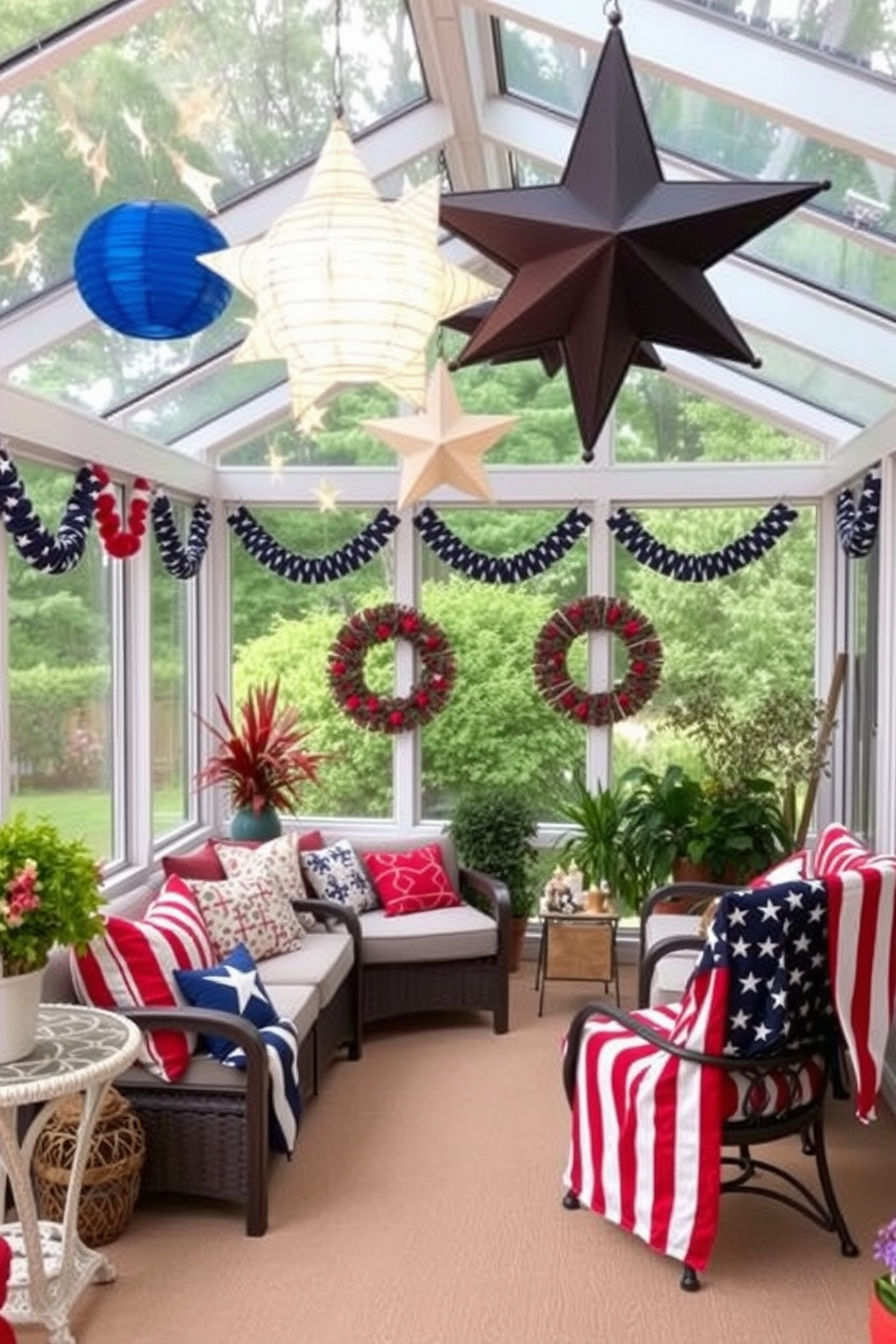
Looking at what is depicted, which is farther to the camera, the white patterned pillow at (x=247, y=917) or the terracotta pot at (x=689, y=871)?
the terracotta pot at (x=689, y=871)

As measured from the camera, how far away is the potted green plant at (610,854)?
6.41 meters

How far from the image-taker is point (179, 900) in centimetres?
464

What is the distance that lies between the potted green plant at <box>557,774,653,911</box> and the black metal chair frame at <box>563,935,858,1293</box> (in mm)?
2267

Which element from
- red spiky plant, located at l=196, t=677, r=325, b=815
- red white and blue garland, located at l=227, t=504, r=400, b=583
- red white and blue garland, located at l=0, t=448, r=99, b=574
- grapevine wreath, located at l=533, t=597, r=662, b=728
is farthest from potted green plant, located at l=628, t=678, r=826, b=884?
red white and blue garland, located at l=0, t=448, r=99, b=574

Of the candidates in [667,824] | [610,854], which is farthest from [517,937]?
[667,824]

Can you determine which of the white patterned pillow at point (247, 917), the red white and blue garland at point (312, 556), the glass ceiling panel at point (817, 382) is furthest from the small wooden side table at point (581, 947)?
the glass ceiling panel at point (817, 382)

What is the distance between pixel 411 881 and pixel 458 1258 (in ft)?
7.97

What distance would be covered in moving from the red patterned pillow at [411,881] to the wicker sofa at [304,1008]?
0.24 feet

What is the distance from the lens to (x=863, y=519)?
5680 millimetres

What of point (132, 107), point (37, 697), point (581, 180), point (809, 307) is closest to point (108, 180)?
point (132, 107)

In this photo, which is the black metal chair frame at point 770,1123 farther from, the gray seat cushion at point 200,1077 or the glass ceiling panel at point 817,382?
the glass ceiling panel at point 817,382

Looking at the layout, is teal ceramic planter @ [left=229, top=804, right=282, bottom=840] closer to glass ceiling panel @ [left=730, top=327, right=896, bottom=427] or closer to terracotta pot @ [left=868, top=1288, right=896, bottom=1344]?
glass ceiling panel @ [left=730, top=327, right=896, bottom=427]

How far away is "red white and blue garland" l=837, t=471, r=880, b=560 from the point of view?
18.4 feet

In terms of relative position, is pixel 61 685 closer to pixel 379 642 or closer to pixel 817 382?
pixel 379 642
